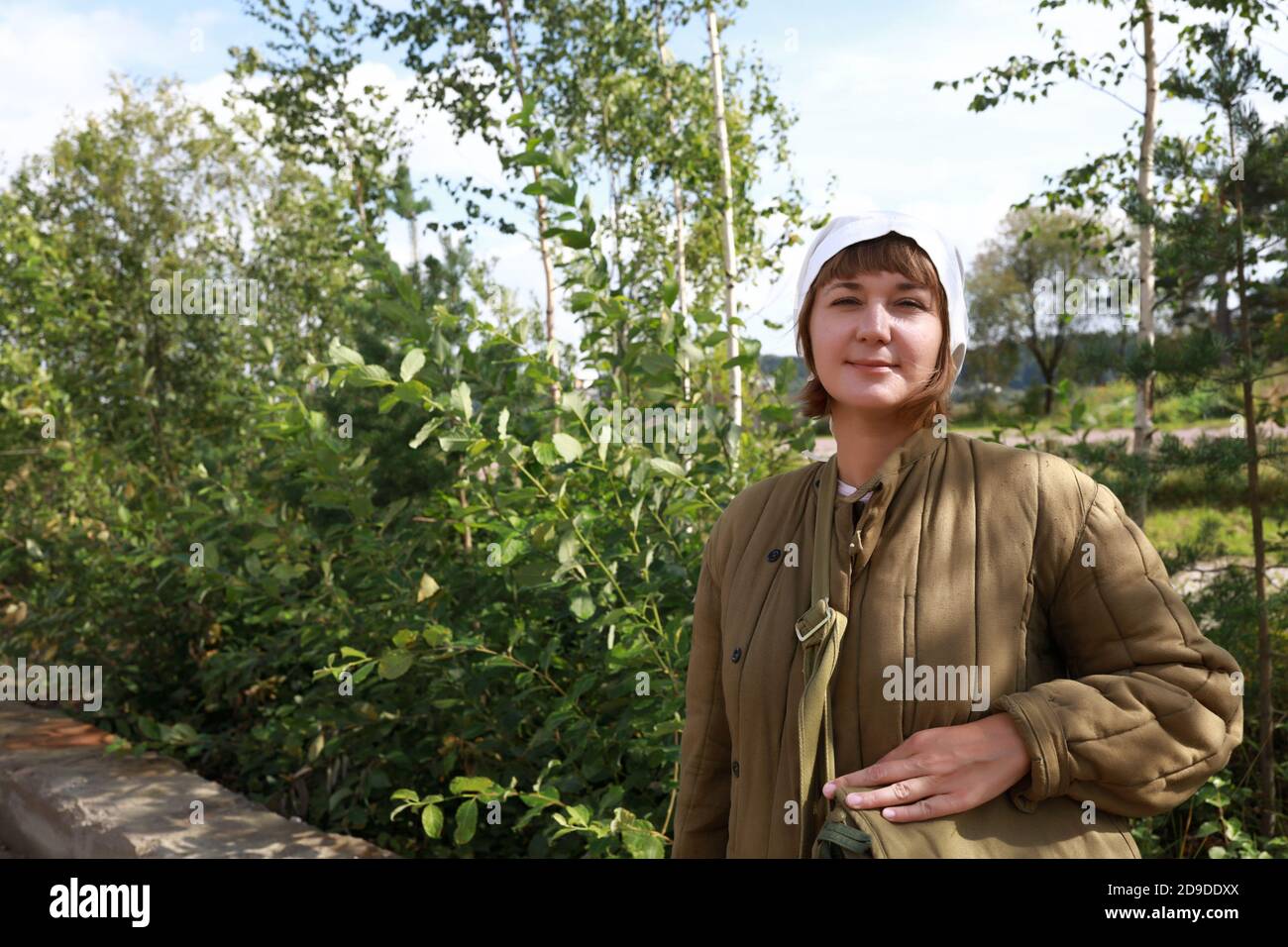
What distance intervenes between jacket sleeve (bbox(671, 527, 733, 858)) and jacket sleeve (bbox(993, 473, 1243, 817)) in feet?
1.78

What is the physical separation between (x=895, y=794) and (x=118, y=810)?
12.6ft

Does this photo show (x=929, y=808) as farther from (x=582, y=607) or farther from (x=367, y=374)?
(x=367, y=374)

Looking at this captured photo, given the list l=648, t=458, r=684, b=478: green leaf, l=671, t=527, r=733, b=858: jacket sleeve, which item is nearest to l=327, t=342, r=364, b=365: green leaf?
l=648, t=458, r=684, b=478: green leaf

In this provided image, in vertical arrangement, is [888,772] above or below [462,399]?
below

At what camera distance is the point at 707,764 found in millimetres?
1914

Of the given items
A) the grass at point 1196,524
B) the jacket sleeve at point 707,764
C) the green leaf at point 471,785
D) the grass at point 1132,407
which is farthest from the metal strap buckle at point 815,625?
the grass at point 1196,524

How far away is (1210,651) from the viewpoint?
150cm

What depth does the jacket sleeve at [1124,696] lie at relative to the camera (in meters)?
1.45
